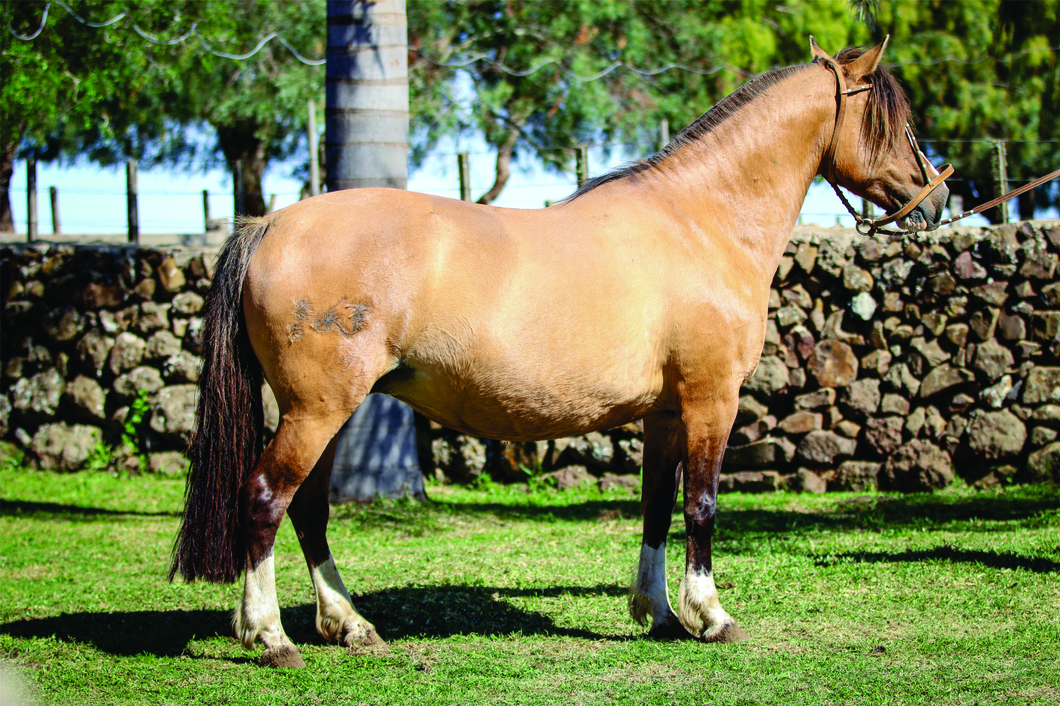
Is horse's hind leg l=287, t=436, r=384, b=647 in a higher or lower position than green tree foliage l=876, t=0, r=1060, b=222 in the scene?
lower

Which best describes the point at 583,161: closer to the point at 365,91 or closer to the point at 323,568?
the point at 365,91

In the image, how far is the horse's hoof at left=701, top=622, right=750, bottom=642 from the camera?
155 inches

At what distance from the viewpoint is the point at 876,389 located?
28.0 ft

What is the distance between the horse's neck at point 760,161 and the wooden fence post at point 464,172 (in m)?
5.95

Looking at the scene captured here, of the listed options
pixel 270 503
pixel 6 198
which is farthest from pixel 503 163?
pixel 270 503

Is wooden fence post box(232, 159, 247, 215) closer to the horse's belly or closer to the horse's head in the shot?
the horse's belly

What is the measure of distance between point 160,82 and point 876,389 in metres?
15.1

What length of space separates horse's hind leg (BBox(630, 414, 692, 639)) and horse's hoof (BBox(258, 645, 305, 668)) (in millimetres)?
1551

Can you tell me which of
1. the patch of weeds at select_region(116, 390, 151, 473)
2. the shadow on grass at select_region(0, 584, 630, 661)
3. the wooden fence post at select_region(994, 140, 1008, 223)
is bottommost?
the shadow on grass at select_region(0, 584, 630, 661)

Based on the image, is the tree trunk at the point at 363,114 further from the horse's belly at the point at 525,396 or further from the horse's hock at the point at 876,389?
the horse's belly at the point at 525,396

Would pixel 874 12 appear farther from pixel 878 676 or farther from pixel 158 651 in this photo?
pixel 158 651

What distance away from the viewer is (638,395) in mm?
3926

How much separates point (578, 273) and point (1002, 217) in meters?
7.33

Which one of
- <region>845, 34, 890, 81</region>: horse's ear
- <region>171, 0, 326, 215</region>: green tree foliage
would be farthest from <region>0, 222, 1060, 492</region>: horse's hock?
<region>171, 0, 326, 215</region>: green tree foliage
